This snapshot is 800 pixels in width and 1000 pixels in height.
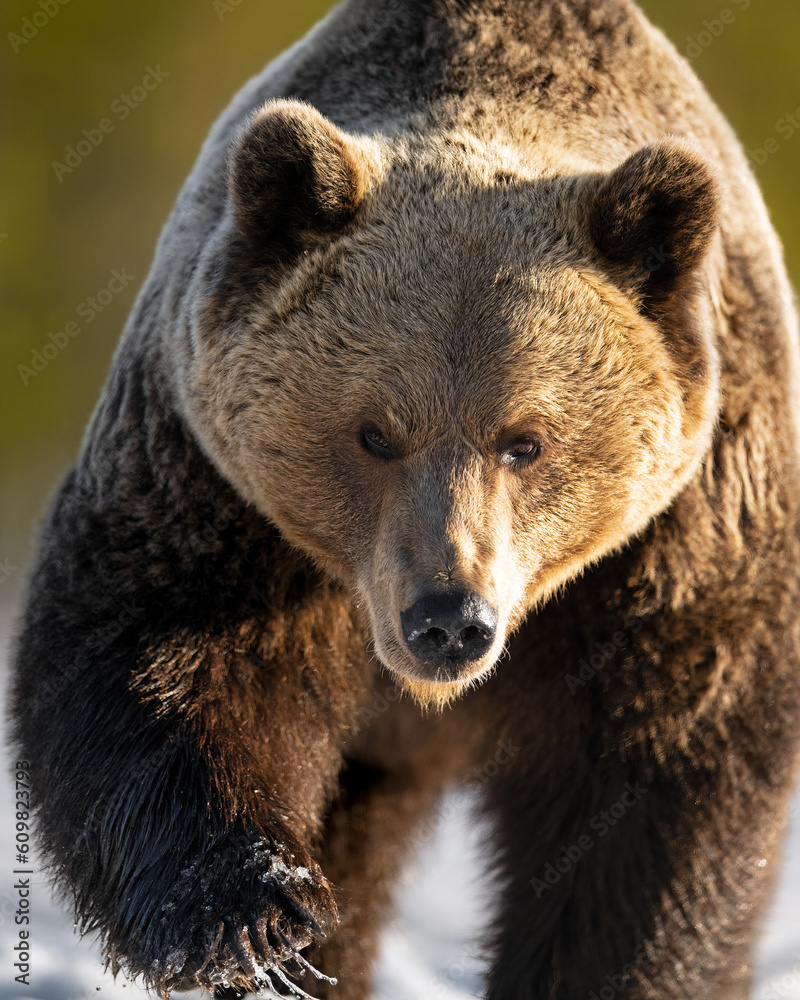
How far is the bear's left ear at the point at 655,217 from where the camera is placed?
3900 millimetres

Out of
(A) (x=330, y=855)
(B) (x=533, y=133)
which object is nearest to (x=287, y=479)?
(B) (x=533, y=133)

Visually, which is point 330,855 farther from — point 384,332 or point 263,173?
point 263,173

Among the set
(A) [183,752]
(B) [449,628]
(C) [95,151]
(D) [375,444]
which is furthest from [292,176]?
(C) [95,151]

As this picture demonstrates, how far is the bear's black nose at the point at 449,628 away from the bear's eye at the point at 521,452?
1.77ft

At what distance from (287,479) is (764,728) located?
1997mm

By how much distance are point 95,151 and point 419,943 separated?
54.0 ft

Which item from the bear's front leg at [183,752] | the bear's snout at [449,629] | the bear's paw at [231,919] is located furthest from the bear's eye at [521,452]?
the bear's paw at [231,919]

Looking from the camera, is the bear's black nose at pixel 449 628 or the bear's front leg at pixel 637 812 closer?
the bear's black nose at pixel 449 628

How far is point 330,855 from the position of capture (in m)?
5.75

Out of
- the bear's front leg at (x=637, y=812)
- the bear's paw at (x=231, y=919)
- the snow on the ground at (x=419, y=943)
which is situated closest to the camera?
the bear's paw at (x=231, y=919)

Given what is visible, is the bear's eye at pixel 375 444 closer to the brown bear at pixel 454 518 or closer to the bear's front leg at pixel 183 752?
the brown bear at pixel 454 518

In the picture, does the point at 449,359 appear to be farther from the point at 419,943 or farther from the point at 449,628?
the point at 419,943

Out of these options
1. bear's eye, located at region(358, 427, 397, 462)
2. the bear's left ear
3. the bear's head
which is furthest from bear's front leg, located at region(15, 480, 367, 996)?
the bear's left ear

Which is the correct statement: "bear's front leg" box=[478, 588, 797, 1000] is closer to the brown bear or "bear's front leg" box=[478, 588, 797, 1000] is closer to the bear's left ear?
the brown bear
